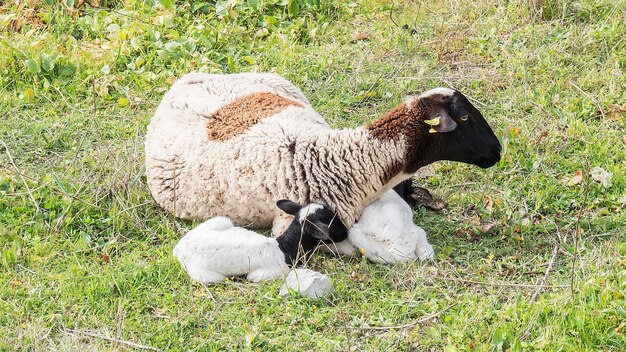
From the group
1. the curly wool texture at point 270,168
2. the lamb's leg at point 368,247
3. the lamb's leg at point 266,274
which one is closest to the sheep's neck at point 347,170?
the curly wool texture at point 270,168

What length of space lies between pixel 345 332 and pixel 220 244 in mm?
1037

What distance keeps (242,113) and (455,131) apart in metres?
1.53

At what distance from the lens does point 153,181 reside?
731cm

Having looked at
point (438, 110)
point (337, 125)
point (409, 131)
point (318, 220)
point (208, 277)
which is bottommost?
point (337, 125)

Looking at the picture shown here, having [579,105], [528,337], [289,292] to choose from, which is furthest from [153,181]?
[579,105]

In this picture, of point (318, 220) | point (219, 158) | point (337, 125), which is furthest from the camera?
point (337, 125)

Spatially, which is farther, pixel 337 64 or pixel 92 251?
pixel 337 64

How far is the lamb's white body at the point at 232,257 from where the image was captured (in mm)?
6340

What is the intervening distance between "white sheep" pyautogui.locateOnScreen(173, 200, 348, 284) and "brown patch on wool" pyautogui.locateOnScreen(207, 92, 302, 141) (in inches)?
33.2

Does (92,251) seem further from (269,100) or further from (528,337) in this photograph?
(528,337)

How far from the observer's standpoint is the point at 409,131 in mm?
6797

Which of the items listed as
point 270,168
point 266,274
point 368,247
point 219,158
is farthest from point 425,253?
point 219,158

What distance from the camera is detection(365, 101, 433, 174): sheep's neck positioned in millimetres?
6801

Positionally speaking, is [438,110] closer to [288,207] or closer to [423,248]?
[423,248]
